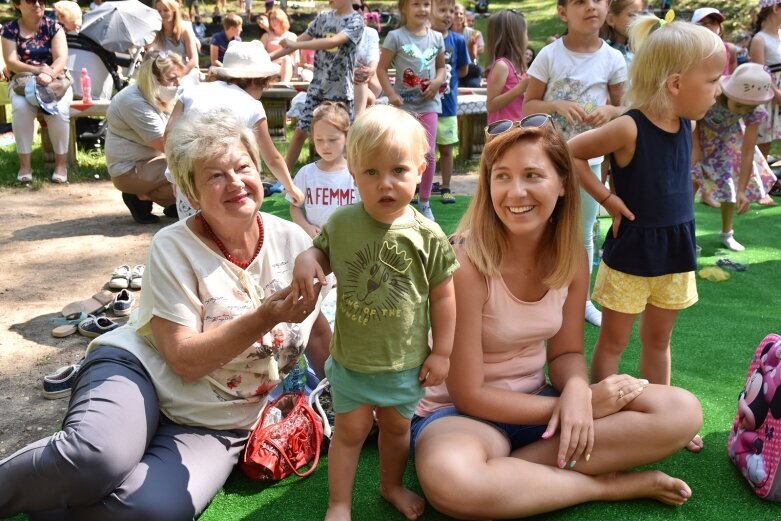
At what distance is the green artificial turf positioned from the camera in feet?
7.18

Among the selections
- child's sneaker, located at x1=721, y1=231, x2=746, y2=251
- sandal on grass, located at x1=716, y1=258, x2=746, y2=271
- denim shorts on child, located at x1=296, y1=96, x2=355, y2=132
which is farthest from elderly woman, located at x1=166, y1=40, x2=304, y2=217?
child's sneaker, located at x1=721, y1=231, x2=746, y2=251

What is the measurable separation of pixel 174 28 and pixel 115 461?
6773 mm

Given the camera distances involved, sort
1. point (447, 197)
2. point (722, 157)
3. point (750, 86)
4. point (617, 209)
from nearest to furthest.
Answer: point (617, 209) → point (750, 86) → point (722, 157) → point (447, 197)

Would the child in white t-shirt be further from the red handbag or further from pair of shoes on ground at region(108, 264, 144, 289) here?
the red handbag

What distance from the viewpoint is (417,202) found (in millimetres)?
6188

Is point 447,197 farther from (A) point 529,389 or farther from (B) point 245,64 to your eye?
(A) point 529,389

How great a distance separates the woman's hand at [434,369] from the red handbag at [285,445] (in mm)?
625

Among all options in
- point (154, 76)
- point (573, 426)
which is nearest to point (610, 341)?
point (573, 426)

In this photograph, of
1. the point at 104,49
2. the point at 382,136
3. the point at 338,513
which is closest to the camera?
the point at 382,136

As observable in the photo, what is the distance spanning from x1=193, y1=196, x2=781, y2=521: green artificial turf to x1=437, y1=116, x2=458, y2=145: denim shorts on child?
7.70 feet

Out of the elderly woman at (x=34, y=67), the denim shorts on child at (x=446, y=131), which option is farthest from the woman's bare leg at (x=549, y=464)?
the elderly woman at (x=34, y=67)

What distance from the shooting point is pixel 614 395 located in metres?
2.17

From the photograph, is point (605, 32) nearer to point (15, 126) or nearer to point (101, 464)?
point (101, 464)

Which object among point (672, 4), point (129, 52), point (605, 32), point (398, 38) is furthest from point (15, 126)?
point (672, 4)
